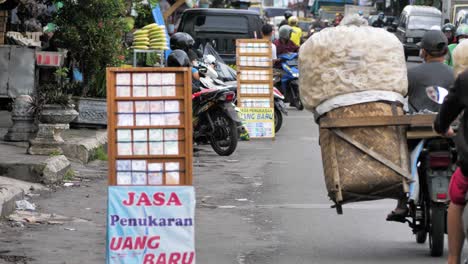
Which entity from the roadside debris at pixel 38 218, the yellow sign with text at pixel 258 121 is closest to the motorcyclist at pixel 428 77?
the roadside debris at pixel 38 218

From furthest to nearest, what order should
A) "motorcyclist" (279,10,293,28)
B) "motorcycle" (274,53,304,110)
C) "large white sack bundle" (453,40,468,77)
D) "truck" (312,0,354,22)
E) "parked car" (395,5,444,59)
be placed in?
"truck" (312,0,354,22) → "parked car" (395,5,444,59) → "motorcyclist" (279,10,293,28) → "motorcycle" (274,53,304,110) → "large white sack bundle" (453,40,468,77)

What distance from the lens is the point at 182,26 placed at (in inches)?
1024

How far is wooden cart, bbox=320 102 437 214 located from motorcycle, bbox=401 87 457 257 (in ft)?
0.49

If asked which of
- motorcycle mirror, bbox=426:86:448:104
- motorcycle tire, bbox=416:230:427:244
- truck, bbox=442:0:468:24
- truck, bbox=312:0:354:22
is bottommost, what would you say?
truck, bbox=312:0:354:22

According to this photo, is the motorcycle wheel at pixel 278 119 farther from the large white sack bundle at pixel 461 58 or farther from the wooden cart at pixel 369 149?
the wooden cart at pixel 369 149

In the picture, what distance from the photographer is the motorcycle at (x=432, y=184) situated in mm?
8812

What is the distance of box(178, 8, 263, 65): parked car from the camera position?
25750mm

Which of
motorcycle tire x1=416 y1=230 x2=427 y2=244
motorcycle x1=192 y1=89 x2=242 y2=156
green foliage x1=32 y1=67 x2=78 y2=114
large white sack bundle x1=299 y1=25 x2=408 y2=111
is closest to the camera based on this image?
large white sack bundle x1=299 y1=25 x2=408 y2=111

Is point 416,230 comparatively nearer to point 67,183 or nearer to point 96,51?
point 67,183

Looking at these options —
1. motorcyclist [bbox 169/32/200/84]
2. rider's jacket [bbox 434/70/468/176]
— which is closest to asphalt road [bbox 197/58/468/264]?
motorcyclist [bbox 169/32/200/84]

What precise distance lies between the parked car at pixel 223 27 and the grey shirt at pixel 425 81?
16352mm

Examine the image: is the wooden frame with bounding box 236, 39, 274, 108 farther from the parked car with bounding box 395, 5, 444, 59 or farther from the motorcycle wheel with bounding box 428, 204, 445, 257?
the parked car with bounding box 395, 5, 444, 59

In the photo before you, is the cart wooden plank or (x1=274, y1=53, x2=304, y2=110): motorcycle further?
(x1=274, y1=53, x2=304, y2=110): motorcycle

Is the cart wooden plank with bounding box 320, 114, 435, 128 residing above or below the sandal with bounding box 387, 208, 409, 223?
above
